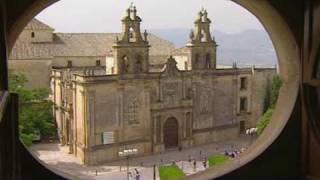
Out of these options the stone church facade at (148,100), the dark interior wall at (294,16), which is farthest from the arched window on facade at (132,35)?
the dark interior wall at (294,16)

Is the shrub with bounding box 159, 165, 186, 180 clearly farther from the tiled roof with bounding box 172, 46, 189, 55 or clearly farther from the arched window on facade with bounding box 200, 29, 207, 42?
the tiled roof with bounding box 172, 46, 189, 55

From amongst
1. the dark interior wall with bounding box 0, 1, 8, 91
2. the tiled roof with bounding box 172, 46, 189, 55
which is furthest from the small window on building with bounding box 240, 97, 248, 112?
the dark interior wall with bounding box 0, 1, 8, 91

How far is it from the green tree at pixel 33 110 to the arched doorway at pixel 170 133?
5.21 m

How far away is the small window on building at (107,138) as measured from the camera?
805 inches

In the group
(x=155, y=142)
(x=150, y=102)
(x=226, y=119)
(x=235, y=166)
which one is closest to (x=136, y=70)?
(x=150, y=102)

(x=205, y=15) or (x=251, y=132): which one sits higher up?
(x=205, y=15)

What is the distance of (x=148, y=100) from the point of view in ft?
71.4

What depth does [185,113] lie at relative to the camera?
23016mm

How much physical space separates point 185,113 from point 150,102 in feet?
6.80

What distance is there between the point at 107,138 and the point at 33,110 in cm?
355

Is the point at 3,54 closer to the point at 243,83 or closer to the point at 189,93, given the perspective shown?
the point at 189,93

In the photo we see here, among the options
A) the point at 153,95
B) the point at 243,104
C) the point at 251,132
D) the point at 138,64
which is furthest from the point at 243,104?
the point at 138,64

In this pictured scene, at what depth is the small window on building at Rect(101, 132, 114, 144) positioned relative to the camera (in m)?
20.5

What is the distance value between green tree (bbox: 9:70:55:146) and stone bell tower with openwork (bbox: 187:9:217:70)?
7025 millimetres
